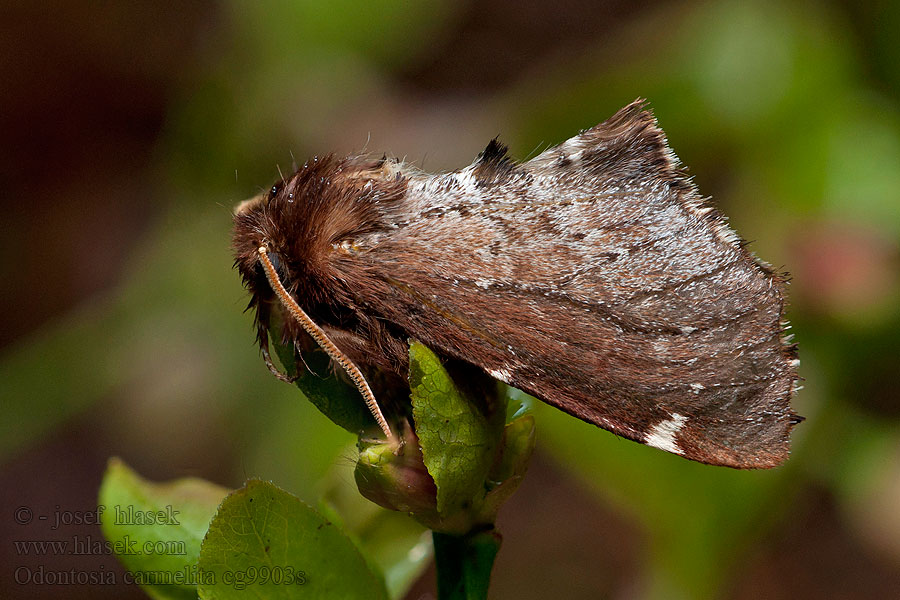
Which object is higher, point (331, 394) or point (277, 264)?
point (277, 264)

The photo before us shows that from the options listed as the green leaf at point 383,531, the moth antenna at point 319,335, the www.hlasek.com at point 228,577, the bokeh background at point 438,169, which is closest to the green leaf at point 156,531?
the www.hlasek.com at point 228,577

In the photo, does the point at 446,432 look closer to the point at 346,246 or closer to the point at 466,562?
the point at 466,562

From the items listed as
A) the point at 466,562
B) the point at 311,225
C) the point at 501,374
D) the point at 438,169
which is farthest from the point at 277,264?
the point at 438,169

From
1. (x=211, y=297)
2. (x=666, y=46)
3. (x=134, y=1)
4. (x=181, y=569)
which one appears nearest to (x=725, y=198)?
(x=666, y=46)

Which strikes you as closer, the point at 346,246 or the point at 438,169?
the point at 346,246

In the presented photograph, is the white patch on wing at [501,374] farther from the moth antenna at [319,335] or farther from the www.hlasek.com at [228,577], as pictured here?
the www.hlasek.com at [228,577]

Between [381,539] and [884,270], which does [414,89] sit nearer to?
[884,270]

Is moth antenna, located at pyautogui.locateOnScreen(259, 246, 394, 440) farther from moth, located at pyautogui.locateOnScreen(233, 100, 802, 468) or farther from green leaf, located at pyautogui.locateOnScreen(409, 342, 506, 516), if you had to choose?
green leaf, located at pyautogui.locateOnScreen(409, 342, 506, 516)
